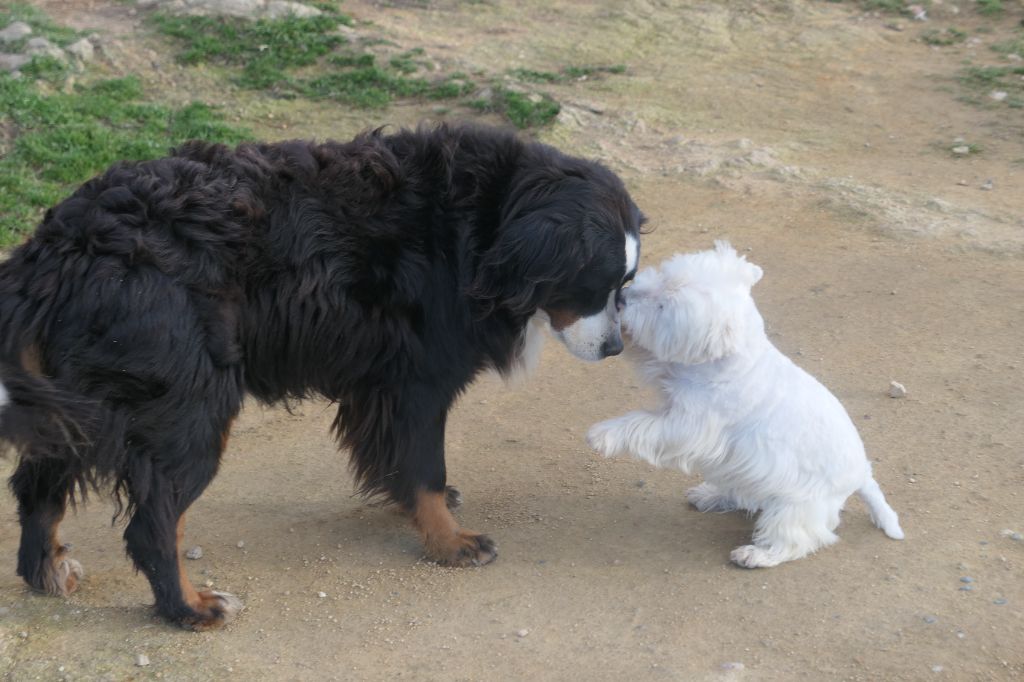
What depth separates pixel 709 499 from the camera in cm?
476

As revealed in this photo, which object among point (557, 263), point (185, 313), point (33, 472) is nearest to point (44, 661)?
point (33, 472)

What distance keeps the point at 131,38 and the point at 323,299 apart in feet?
24.9

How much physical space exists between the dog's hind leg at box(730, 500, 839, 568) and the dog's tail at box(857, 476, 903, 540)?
0.16 metres

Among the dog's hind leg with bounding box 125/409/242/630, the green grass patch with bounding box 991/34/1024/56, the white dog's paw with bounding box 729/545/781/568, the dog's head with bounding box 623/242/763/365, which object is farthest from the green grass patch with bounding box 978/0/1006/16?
the dog's hind leg with bounding box 125/409/242/630

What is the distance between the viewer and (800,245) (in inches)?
289

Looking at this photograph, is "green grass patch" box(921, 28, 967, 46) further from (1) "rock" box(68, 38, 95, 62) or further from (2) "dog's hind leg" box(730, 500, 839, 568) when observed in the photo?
(2) "dog's hind leg" box(730, 500, 839, 568)

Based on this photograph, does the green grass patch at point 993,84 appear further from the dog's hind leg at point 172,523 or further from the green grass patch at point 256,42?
the dog's hind leg at point 172,523

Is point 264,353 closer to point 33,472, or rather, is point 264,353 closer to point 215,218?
point 215,218

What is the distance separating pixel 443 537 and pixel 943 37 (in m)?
9.98

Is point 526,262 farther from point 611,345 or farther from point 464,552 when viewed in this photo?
point 464,552

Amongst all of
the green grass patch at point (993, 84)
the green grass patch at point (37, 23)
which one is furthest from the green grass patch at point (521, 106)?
the green grass patch at point (993, 84)

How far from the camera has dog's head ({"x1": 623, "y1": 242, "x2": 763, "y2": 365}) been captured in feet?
13.6

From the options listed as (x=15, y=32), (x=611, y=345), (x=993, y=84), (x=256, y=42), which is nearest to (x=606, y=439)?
(x=611, y=345)

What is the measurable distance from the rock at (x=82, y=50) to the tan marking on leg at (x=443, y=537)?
284 inches
